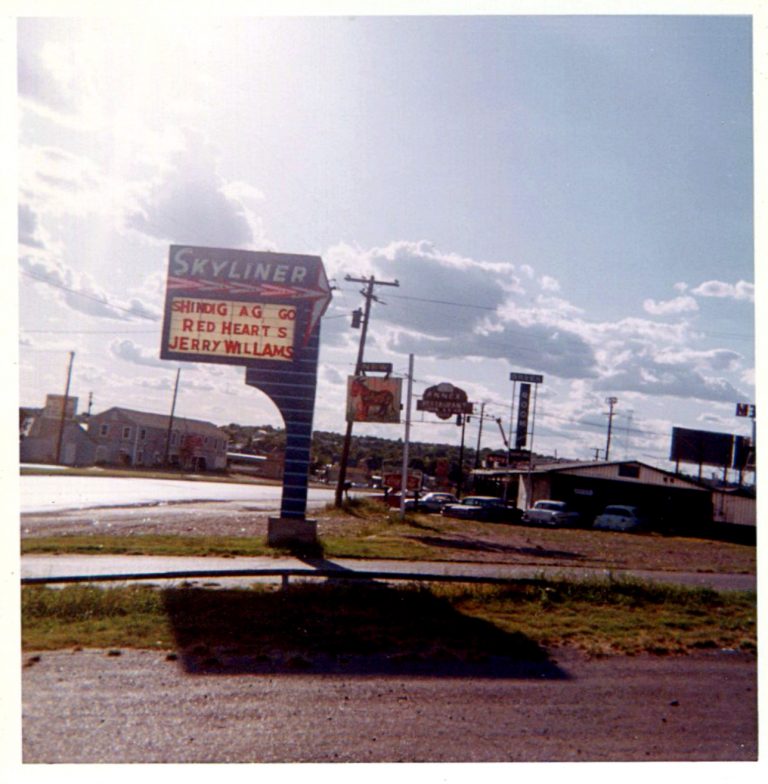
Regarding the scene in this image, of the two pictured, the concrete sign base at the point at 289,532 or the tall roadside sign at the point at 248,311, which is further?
the concrete sign base at the point at 289,532

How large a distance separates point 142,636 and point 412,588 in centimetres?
459

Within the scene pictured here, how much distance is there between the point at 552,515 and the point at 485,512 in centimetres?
357

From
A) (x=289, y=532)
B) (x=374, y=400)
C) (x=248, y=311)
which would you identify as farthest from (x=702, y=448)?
(x=248, y=311)

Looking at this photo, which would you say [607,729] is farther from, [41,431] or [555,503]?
[41,431]

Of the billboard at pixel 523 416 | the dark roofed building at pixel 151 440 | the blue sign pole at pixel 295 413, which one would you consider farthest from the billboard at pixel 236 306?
the dark roofed building at pixel 151 440

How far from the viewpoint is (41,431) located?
56406 mm

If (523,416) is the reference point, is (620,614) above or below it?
below

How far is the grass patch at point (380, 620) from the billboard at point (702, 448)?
148 feet

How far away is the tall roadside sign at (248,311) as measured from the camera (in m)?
14.9

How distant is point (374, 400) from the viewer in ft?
97.7

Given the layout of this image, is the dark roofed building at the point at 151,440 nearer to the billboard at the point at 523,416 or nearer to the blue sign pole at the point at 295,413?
the billboard at the point at 523,416

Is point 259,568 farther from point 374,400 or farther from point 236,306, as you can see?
point 374,400

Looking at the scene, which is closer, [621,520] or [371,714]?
[371,714]

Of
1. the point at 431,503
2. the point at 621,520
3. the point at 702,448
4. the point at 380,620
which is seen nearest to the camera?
the point at 380,620
